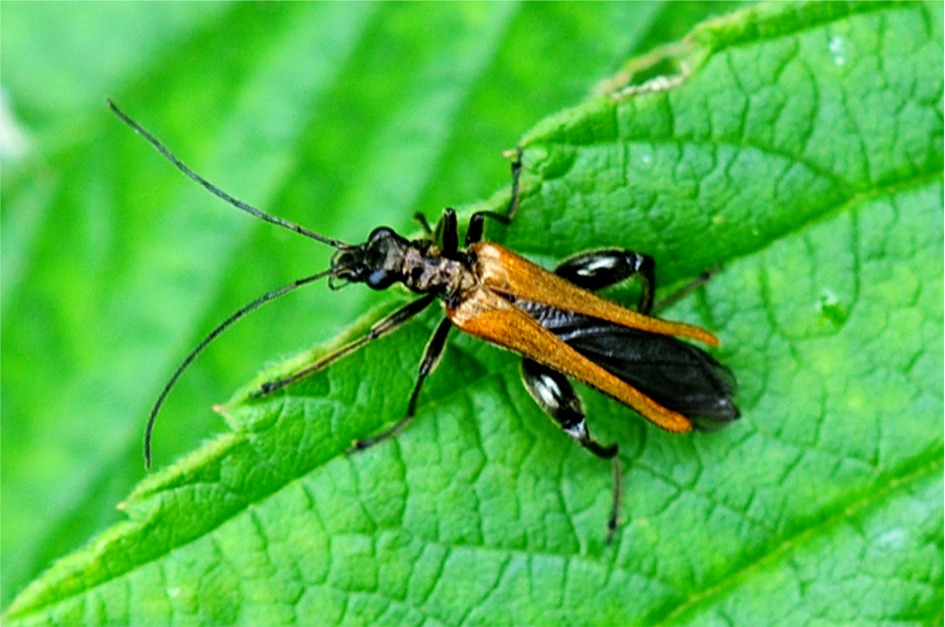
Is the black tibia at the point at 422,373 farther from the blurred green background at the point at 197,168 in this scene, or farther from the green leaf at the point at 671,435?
the blurred green background at the point at 197,168

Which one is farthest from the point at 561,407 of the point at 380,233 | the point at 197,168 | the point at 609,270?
the point at 197,168

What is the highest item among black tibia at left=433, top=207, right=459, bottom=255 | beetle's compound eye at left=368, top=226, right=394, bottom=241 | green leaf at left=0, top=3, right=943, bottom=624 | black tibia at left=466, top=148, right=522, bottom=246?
beetle's compound eye at left=368, top=226, right=394, bottom=241

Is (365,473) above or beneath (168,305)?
beneath

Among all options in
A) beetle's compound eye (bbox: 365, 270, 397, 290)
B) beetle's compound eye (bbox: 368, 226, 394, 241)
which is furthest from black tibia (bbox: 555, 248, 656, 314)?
beetle's compound eye (bbox: 368, 226, 394, 241)

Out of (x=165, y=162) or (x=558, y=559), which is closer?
(x=558, y=559)

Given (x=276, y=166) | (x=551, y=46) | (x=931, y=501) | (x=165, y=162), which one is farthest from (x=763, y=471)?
(x=165, y=162)

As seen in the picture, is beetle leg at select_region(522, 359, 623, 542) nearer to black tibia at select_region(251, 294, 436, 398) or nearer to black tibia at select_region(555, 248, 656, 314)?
black tibia at select_region(555, 248, 656, 314)

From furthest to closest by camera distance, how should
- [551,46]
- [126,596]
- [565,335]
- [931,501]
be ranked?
[551,46] < [565,335] < [931,501] < [126,596]

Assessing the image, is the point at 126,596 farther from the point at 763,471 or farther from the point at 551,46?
the point at 551,46
